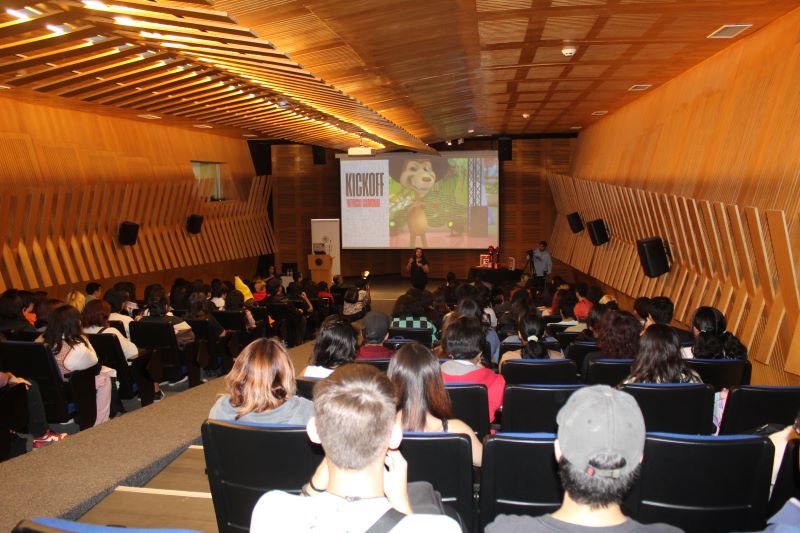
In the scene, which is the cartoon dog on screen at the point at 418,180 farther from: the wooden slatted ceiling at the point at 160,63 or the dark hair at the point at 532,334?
the dark hair at the point at 532,334

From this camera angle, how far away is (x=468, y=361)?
14.1 ft

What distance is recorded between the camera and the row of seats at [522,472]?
260 centimetres

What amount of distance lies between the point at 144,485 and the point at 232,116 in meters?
8.07

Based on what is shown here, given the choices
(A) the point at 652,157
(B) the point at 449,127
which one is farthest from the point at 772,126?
(B) the point at 449,127

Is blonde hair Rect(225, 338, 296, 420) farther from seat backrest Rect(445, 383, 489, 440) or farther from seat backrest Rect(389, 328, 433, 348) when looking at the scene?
seat backrest Rect(389, 328, 433, 348)

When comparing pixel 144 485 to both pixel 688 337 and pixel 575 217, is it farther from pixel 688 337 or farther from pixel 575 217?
pixel 575 217

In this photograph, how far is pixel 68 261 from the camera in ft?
37.4

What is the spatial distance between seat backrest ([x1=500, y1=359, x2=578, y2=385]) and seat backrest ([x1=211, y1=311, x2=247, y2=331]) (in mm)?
4616

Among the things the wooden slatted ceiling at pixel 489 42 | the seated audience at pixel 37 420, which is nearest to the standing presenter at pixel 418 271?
the wooden slatted ceiling at pixel 489 42

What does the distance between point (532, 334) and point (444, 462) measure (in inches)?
117

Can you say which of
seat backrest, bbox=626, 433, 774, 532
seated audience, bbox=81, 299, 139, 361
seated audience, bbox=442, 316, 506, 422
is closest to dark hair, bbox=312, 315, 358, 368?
seated audience, bbox=442, 316, 506, 422

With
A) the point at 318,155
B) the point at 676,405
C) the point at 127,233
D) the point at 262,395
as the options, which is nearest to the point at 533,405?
the point at 676,405

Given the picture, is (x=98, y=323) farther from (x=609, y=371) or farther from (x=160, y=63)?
(x=609, y=371)

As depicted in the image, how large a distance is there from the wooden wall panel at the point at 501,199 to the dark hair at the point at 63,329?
14088 mm
